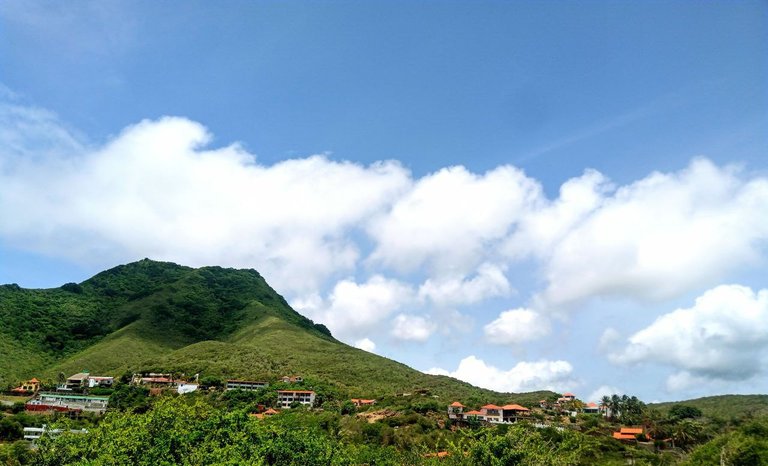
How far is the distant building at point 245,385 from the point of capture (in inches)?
4277

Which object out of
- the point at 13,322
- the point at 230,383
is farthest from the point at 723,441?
the point at 13,322

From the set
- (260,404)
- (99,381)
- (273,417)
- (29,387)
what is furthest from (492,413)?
(29,387)

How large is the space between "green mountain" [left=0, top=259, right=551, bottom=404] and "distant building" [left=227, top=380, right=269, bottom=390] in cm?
873

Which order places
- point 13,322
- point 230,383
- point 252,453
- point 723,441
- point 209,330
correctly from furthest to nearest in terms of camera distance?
point 209,330 < point 13,322 < point 230,383 < point 723,441 < point 252,453

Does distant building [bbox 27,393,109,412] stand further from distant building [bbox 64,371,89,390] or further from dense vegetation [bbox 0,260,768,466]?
distant building [bbox 64,371,89,390]

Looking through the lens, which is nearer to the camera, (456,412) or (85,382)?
(456,412)

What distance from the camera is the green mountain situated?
12581cm

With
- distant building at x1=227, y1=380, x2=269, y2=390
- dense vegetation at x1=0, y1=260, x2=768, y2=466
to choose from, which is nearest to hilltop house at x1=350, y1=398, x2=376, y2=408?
dense vegetation at x1=0, y1=260, x2=768, y2=466

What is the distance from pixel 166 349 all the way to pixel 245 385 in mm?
55429

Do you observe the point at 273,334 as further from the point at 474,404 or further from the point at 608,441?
the point at 608,441

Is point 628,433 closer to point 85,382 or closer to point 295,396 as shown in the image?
point 295,396

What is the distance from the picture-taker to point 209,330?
191625 millimetres

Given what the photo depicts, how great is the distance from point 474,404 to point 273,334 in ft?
290

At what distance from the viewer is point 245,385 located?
111 metres
